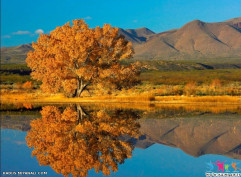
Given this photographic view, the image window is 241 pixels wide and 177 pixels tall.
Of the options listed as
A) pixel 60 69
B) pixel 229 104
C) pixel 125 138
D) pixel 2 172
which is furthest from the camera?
pixel 60 69

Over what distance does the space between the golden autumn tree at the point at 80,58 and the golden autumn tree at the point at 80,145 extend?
62.4 ft

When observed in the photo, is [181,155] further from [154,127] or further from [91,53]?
[91,53]

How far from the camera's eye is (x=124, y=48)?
124 ft

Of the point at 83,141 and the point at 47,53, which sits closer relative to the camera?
the point at 83,141

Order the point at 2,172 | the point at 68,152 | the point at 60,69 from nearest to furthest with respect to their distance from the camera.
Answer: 1. the point at 2,172
2. the point at 68,152
3. the point at 60,69

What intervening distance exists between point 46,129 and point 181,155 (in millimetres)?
6563

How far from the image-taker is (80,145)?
1205cm

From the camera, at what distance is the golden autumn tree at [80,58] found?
3616cm

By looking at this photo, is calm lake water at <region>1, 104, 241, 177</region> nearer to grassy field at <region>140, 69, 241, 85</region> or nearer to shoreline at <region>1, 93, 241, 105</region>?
shoreline at <region>1, 93, 241, 105</region>

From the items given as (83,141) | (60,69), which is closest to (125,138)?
(83,141)

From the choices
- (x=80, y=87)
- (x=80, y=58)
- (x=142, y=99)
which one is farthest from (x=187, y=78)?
(x=80, y=58)

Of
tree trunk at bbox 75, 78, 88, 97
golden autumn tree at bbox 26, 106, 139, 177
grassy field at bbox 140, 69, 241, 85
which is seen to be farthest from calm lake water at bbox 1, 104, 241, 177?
grassy field at bbox 140, 69, 241, 85

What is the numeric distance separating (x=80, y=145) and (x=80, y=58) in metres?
24.9

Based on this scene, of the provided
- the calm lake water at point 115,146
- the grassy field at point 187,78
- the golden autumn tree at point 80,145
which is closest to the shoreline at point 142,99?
the calm lake water at point 115,146
